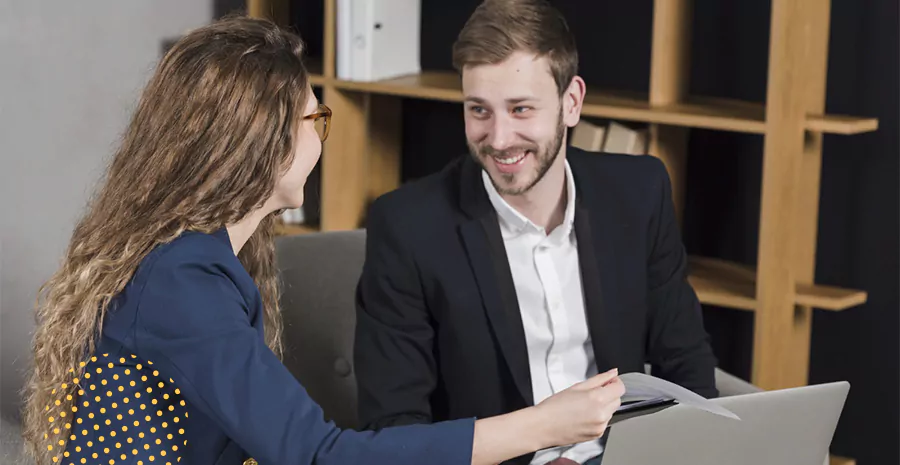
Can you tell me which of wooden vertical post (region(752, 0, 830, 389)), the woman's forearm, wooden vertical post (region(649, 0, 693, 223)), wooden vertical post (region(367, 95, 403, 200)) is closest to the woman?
the woman's forearm

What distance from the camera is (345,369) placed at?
7.63 feet

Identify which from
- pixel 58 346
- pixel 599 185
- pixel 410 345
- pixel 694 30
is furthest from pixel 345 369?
pixel 694 30

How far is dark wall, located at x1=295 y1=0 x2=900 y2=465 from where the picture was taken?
2717mm

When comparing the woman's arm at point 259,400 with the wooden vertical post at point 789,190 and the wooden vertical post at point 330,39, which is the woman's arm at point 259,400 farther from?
the wooden vertical post at point 330,39

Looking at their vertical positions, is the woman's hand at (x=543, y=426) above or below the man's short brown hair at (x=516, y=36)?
below

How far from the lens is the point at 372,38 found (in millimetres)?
3023

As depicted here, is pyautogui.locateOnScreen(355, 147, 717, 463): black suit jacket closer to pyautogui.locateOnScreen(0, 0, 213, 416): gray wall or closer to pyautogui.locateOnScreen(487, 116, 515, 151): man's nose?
pyautogui.locateOnScreen(487, 116, 515, 151): man's nose

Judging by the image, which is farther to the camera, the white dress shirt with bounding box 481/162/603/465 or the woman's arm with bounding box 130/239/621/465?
the white dress shirt with bounding box 481/162/603/465

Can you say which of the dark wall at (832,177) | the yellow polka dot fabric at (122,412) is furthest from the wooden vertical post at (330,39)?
the yellow polka dot fabric at (122,412)

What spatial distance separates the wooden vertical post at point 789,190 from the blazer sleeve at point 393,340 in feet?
2.94

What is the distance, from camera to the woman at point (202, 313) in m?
1.35

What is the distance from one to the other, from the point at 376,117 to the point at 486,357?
135 centimetres

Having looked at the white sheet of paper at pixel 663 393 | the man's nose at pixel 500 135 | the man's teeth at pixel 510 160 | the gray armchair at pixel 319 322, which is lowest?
the gray armchair at pixel 319 322

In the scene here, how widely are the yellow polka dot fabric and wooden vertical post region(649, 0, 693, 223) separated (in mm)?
1562
